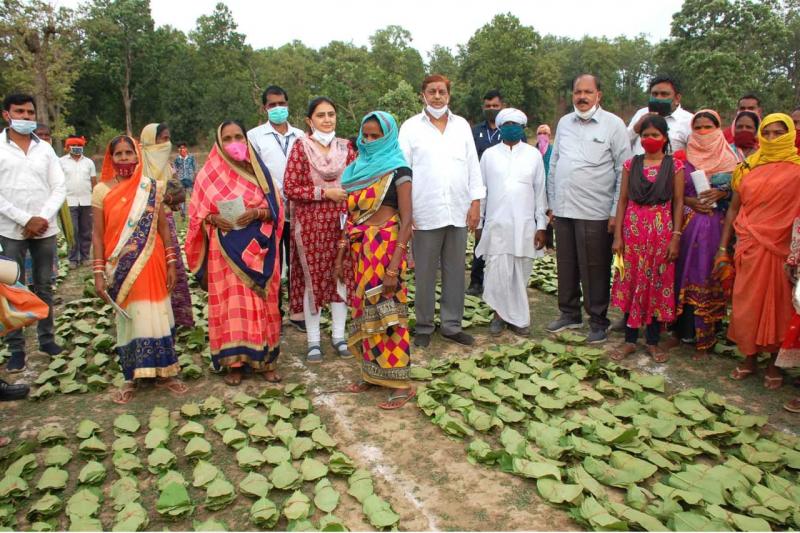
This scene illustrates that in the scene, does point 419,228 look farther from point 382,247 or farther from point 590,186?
point 590,186

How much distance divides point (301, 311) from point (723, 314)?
3313 mm

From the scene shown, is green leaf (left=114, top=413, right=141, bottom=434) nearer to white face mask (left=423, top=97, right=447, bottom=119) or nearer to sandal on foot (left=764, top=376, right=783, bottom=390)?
white face mask (left=423, top=97, right=447, bottom=119)

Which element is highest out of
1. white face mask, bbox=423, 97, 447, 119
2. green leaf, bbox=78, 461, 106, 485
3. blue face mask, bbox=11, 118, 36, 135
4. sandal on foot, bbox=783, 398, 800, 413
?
blue face mask, bbox=11, 118, 36, 135

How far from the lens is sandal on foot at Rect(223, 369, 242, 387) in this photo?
13.7 feet

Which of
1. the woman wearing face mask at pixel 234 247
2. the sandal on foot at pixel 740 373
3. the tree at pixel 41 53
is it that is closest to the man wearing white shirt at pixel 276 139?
the woman wearing face mask at pixel 234 247

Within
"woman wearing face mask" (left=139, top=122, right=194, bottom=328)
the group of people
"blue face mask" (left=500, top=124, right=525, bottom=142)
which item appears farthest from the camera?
"blue face mask" (left=500, top=124, right=525, bottom=142)

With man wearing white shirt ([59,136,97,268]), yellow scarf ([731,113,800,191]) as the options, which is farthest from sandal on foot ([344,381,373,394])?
man wearing white shirt ([59,136,97,268])

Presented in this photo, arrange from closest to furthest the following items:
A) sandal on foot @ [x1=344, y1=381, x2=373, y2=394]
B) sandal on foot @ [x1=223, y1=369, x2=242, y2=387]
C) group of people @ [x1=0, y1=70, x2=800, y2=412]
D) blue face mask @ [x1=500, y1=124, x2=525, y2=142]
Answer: group of people @ [x1=0, y1=70, x2=800, y2=412] → sandal on foot @ [x1=344, y1=381, x2=373, y2=394] → sandal on foot @ [x1=223, y1=369, x2=242, y2=387] → blue face mask @ [x1=500, y1=124, x2=525, y2=142]

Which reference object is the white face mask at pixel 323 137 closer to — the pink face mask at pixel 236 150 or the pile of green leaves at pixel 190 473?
the pink face mask at pixel 236 150

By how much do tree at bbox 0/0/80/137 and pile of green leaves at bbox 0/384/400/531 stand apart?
18.0m

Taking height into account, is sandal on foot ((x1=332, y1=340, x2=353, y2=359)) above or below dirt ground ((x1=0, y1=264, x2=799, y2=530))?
above

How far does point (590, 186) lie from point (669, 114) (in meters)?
0.95

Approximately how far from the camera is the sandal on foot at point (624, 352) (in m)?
4.59

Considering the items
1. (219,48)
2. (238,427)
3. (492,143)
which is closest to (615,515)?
(238,427)
